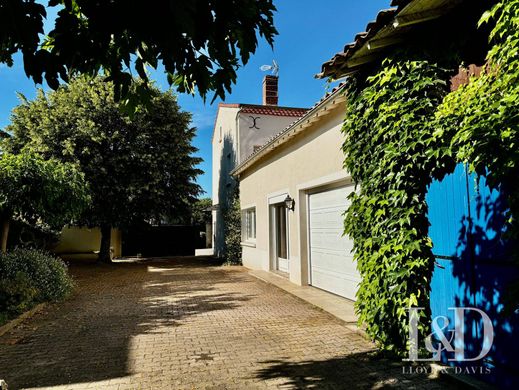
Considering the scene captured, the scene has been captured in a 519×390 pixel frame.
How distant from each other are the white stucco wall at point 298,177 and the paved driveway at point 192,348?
163cm

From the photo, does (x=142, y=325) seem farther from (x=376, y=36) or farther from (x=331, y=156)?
(x=376, y=36)

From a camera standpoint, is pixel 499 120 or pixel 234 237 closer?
pixel 499 120

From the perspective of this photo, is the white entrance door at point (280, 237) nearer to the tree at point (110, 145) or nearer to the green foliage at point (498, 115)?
the tree at point (110, 145)

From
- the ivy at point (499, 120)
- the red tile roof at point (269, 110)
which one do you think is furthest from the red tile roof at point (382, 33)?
the red tile roof at point (269, 110)

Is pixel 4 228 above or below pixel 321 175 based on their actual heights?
below

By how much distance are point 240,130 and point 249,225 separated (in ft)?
14.1

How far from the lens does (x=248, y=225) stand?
15.2 metres

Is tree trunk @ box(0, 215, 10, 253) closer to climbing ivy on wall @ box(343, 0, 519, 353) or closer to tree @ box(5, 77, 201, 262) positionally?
tree @ box(5, 77, 201, 262)

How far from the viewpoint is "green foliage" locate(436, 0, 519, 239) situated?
2740mm

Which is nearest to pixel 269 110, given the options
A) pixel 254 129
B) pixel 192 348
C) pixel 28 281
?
pixel 254 129

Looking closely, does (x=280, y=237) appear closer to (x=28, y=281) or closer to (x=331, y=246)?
(x=331, y=246)

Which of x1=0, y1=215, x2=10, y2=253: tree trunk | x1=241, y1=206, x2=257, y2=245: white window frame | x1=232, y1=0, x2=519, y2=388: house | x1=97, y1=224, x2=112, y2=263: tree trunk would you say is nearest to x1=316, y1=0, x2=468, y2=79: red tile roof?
x1=232, y1=0, x2=519, y2=388: house

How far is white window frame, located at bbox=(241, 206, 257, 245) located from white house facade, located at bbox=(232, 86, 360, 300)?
0.92 m

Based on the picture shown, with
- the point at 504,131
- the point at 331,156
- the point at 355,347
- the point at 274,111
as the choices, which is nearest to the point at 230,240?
the point at 274,111
